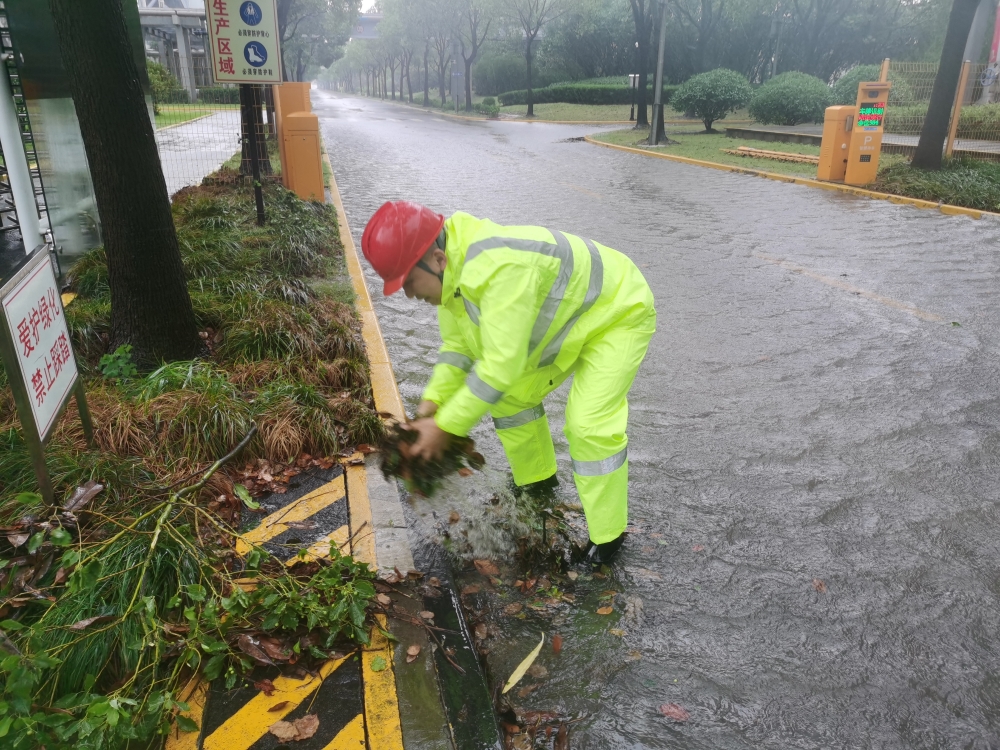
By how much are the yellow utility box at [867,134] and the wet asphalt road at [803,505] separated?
18.1ft

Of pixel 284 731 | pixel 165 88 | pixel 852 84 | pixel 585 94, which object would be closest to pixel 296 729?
pixel 284 731

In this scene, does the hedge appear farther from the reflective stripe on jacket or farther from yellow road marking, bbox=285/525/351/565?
yellow road marking, bbox=285/525/351/565

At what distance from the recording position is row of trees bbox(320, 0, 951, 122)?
129ft

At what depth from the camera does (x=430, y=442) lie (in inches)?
113

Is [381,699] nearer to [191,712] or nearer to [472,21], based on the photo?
[191,712]

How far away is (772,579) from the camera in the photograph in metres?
3.34

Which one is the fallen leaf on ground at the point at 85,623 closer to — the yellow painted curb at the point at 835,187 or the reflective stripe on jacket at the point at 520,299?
the reflective stripe on jacket at the point at 520,299

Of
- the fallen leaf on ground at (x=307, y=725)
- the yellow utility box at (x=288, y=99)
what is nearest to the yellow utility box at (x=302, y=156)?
the yellow utility box at (x=288, y=99)

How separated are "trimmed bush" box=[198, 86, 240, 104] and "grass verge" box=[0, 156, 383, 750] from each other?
649 cm

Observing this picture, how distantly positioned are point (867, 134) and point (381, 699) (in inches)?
570

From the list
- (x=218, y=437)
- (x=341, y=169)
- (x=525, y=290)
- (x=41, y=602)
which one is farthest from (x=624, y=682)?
(x=341, y=169)

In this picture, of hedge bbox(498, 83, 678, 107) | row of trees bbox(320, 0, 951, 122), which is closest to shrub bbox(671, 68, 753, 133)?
row of trees bbox(320, 0, 951, 122)

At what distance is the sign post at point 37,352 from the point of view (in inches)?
108

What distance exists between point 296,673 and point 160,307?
9.61 feet
